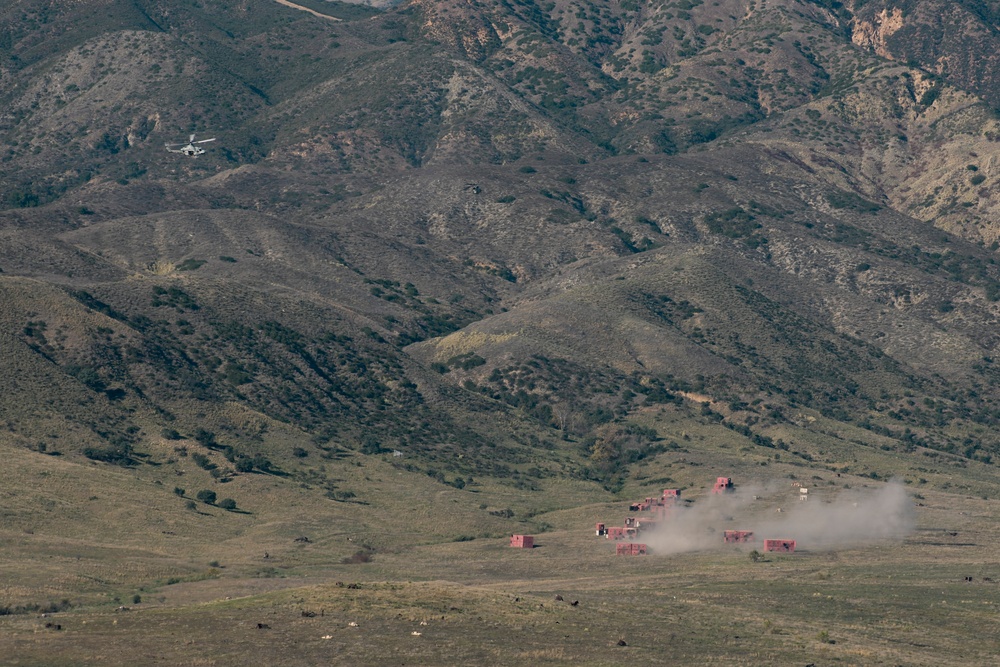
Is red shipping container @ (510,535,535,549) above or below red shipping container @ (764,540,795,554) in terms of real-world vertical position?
above

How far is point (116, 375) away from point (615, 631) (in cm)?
9924

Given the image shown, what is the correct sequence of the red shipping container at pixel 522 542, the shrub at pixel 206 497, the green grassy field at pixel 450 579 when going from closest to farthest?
1. the green grassy field at pixel 450 579
2. the red shipping container at pixel 522 542
3. the shrub at pixel 206 497

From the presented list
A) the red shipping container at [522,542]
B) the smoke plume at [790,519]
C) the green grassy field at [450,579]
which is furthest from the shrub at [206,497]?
the smoke plume at [790,519]

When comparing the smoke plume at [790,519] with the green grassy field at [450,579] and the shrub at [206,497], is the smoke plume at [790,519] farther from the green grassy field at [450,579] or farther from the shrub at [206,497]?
the shrub at [206,497]

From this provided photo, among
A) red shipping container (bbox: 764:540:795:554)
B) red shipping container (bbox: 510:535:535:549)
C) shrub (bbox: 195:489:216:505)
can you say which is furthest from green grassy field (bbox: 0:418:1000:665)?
shrub (bbox: 195:489:216:505)

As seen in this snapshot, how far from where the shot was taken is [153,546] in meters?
118

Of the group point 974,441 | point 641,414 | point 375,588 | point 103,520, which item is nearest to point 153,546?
point 103,520

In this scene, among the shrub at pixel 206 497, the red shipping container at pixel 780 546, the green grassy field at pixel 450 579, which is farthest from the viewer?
the shrub at pixel 206 497

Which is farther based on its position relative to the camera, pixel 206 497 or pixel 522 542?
pixel 206 497

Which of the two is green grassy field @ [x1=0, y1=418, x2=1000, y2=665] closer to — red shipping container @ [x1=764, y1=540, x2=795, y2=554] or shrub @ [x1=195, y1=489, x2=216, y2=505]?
red shipping container @ [x1=764, y1=540, x2=795, y2=554]

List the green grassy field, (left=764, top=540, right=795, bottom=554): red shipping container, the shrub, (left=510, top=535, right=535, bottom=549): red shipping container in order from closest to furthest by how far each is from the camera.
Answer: the green grassy field, (left=764, top=540, right=795, bottom=554): red shipping container, (left=510, top=535, right=535, bottom=549): red shipping container, the shrub

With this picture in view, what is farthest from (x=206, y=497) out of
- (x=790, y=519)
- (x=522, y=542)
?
(x=790, y=519)

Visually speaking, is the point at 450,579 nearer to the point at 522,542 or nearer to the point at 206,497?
the point at 522,542

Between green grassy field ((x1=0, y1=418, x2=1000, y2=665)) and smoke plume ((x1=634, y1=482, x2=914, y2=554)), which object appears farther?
smoke plume ((x1=634, y1=482, x2=914, y2=554))
